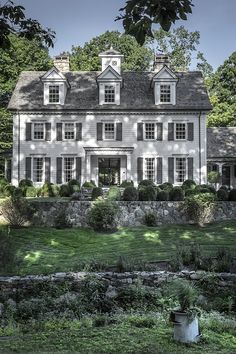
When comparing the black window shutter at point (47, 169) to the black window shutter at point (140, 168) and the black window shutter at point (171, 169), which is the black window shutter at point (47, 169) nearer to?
the black window shutter at point (140, 168)

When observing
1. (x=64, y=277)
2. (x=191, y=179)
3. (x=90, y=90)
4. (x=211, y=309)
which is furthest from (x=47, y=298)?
(x=90, y=90)

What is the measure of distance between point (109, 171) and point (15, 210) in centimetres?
1318

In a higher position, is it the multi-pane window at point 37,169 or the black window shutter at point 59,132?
the black window shutter at point 59,132

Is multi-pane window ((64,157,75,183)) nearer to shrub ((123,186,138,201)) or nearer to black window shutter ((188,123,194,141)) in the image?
black window shutter ((188,123,194,141))

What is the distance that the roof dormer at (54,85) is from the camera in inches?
1253

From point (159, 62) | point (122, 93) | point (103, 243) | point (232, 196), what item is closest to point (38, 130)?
point (122, 93)

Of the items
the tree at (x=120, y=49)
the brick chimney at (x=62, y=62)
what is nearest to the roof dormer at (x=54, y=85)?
the brick chimney at (x=62, y=62)

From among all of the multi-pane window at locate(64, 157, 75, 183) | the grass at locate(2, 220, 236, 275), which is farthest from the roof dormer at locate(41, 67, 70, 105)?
the grass at locate(2, 220, 236, 275)

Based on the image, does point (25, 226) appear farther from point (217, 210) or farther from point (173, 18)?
point (173, 18)

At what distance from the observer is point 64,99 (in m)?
32.0

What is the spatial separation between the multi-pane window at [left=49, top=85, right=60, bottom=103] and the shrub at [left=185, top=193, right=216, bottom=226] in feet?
46.0

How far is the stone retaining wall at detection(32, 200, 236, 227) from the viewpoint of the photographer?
20.9 m

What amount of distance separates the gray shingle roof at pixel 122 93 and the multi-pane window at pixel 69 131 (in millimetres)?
1125

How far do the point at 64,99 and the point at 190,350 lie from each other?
26.9 metres
